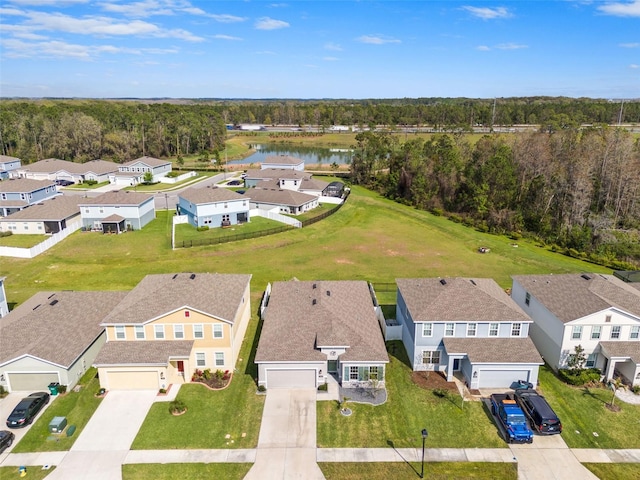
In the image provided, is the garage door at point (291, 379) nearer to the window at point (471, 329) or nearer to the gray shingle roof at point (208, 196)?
the window at point (471, 329)

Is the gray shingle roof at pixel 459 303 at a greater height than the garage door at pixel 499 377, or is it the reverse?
the gray shingle roof at pixel 459 303

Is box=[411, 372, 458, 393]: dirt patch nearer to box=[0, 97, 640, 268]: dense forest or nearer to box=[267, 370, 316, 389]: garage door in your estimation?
box=[267, 370, 316, 389]: garage door

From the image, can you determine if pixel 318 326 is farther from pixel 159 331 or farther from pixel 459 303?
pixel 159 331

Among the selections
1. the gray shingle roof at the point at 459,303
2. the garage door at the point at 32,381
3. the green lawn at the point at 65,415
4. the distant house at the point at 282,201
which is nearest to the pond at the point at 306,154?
the distant house at the point at 282,201

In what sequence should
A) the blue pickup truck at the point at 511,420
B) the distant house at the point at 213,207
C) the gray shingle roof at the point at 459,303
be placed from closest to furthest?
the blue pickup truck at the point at 511,420, the gray shingle roof at the point at 459,303, the distant house at the point at 213,207

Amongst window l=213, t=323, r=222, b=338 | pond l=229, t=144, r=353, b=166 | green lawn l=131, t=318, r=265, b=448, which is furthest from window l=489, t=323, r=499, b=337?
pond l=229, t=144, r=353, b=166

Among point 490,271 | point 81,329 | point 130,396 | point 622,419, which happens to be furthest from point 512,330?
point 81,329

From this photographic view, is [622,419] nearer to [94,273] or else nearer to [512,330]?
[512,330]
